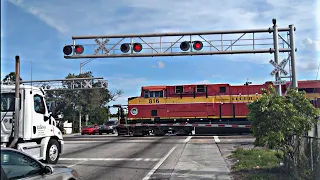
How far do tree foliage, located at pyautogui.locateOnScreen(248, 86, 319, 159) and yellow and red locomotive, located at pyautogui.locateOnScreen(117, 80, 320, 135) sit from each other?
720 inches

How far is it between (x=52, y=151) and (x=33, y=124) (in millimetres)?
1687

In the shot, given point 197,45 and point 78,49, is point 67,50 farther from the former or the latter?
point 197,45

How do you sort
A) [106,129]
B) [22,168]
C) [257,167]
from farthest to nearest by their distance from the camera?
[106,129]
[257,167]
[22,168]

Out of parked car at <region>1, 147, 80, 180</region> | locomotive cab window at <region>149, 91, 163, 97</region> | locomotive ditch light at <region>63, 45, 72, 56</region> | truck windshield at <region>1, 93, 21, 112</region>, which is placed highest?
locomotive ditch light at <region>63, 45, 72, 56</region>

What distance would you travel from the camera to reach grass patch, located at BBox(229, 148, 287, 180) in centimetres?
921

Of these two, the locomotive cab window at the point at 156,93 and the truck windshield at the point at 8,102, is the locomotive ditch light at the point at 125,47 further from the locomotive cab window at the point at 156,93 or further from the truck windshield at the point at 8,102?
the truck windshield at the point at 8,102

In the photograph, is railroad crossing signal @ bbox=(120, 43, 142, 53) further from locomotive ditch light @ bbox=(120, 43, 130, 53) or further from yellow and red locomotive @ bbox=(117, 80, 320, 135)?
yellow and red locomotive @ bbox=(117, 80, 320, 135)

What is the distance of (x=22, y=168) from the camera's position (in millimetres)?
5223

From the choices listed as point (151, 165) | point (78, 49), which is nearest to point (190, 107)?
point (78, 49)

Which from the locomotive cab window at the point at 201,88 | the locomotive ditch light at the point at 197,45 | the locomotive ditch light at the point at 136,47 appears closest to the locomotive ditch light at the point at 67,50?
the locomotive ditch light at the point at 136,47

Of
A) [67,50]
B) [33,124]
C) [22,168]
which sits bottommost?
[22,168]

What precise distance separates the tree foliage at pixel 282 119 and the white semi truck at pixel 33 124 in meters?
6.29

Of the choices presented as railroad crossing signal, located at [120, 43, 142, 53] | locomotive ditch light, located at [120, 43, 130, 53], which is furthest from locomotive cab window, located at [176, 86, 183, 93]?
locomotive ditch light, located at [120, 43, 130, 53]

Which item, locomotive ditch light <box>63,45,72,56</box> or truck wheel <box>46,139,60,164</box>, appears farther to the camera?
locomotive ditch light <box>63,45,72,56</box>
